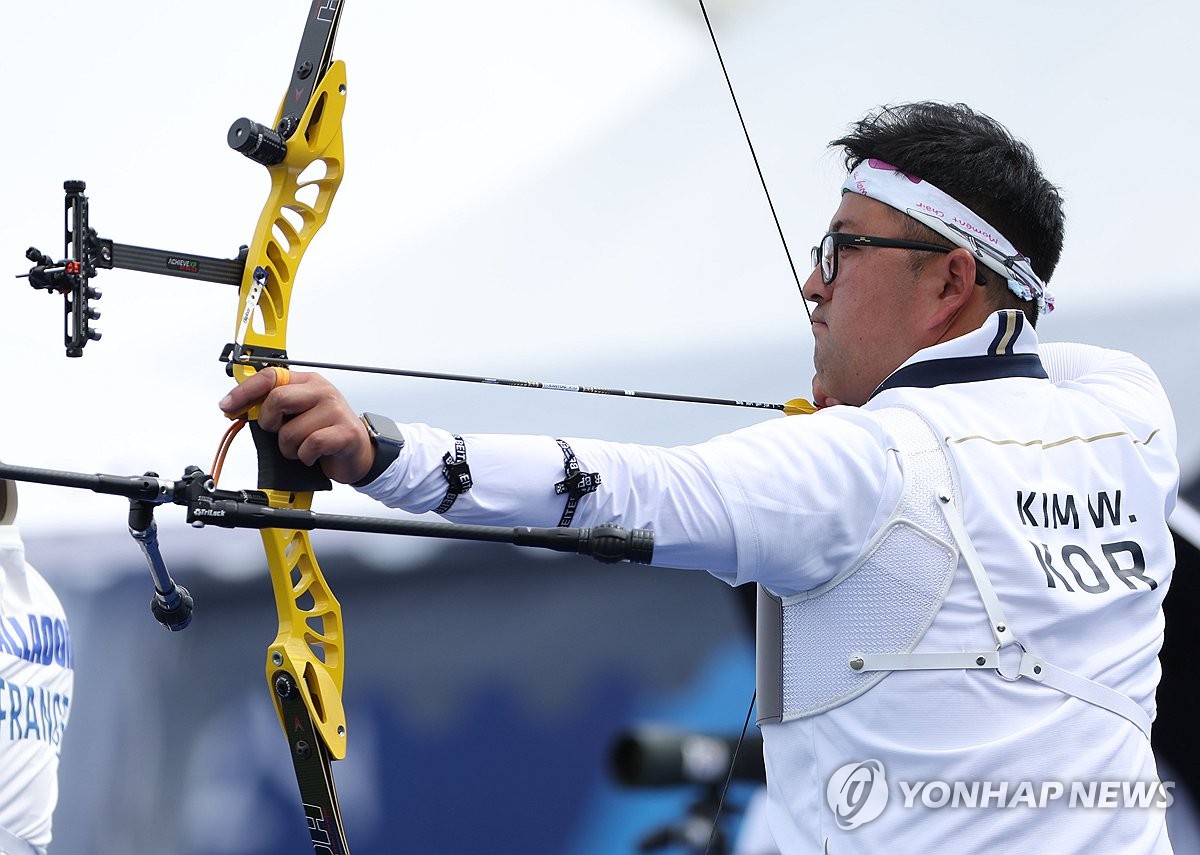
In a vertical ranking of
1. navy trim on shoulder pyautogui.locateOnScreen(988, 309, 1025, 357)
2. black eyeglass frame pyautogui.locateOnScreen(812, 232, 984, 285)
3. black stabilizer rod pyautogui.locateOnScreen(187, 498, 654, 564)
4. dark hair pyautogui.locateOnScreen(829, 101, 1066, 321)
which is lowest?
black stabilizer rod pyautogui.locateOnScreen(187, 498, 654, 564)

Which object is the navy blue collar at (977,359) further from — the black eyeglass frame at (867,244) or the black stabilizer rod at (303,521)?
the black stabilizer rod at (303,521)

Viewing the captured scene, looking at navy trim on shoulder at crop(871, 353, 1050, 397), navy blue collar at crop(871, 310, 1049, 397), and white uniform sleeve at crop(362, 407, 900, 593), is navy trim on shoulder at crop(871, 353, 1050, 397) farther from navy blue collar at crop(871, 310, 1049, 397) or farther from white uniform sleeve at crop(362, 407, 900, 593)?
white uniform sleeve at crop(362, 407, 900, 593)

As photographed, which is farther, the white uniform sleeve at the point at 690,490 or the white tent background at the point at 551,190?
the white tent background at the point at 551,190

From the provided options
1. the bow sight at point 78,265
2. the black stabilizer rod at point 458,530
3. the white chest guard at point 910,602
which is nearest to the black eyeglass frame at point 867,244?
the white chest guard at point 910,602

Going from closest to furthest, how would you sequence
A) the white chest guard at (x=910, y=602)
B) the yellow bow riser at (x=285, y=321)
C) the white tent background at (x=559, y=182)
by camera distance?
the white chest guard at (x=910, y=602) < the yellow bow riser at (x=285, y=321) < the white tent background at (x=559, y=182)

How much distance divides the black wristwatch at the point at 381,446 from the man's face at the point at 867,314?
668 mm

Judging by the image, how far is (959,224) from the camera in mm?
1646

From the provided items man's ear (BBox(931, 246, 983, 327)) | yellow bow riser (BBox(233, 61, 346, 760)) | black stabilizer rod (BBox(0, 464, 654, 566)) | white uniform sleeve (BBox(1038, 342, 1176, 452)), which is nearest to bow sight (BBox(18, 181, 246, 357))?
yellow bow riser (BBox(233, 61, 346, 760))

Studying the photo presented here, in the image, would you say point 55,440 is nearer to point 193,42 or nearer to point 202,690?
point 202,690

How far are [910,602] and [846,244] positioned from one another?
0.53 m

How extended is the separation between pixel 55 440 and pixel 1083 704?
242 centimetres

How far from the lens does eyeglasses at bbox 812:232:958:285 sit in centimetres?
163

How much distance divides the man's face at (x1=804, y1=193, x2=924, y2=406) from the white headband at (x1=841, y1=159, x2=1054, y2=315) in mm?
23

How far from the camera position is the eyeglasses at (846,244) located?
1635 millimetres
